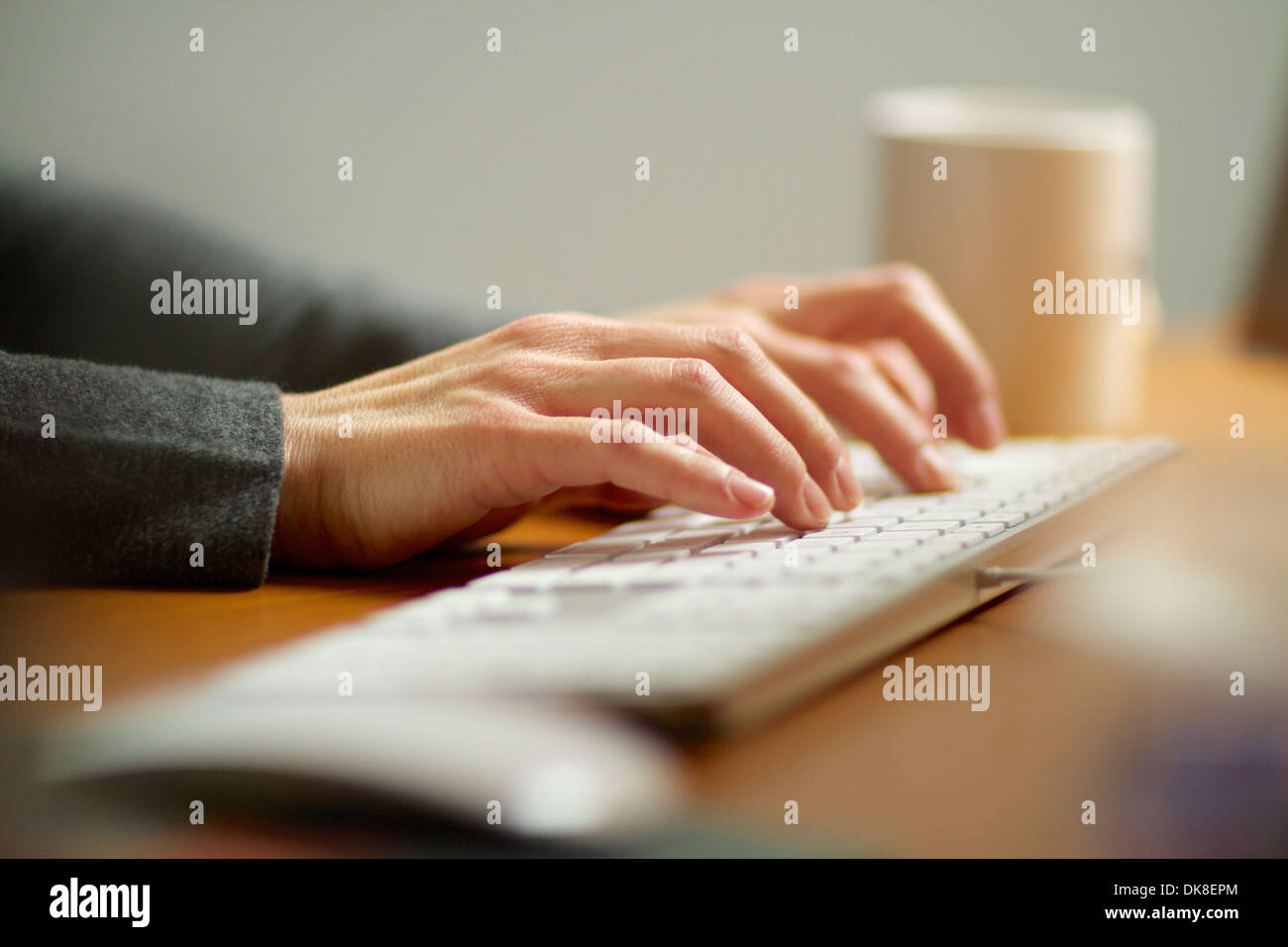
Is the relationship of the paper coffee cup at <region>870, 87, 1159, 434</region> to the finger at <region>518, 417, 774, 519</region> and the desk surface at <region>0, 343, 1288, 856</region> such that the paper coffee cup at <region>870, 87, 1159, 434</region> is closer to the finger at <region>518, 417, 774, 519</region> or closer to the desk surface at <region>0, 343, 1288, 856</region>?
the desk surface at <region>0, 343, 1288, 856</region>

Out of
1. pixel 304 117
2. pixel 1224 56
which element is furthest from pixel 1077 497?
pixel 1224 56

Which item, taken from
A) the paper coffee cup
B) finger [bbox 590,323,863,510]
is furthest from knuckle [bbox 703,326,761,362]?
the paper coffee cup

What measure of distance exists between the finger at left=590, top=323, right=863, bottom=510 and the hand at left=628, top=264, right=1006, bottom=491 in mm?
90

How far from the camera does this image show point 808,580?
1.25ft

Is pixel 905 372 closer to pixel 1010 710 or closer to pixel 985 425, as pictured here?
pixel 985 425

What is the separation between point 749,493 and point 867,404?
0.70 ft

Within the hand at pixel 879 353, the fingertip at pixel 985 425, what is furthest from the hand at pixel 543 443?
the fingertip at pixel 985 425

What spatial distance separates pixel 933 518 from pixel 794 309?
14.6 inches

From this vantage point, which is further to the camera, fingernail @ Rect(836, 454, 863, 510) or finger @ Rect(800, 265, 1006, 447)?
finger @ Rect(800, 265, 1006, 447)

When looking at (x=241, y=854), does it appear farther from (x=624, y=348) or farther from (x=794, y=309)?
(x=794, y=309)

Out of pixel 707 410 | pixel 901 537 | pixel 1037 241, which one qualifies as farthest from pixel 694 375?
pixel 1037 241

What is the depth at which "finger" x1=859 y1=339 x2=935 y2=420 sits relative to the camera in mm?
767

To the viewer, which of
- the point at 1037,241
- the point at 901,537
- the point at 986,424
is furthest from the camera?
the point at 1037,241

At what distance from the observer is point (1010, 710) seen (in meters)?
0.36
